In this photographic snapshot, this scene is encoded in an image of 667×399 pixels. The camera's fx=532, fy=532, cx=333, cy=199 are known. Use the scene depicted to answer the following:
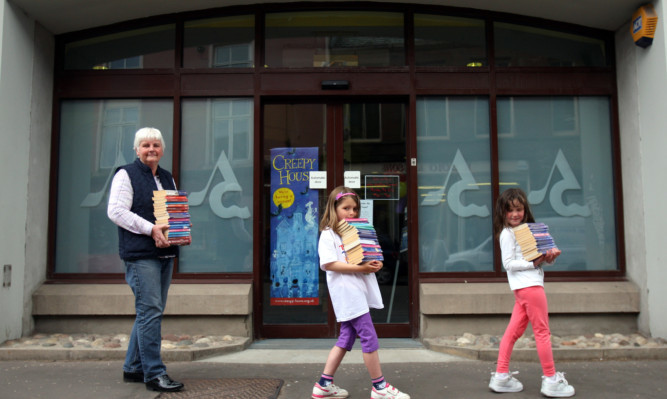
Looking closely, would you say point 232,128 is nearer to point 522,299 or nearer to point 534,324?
point 522,299

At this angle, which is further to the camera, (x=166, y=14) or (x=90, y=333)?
(x=166, y=14)

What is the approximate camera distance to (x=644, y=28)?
18.4 feet

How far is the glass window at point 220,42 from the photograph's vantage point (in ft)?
21.0

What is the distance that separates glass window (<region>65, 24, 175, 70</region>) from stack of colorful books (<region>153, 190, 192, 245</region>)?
2782 millimetres

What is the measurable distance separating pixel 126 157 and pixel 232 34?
196 centimetres

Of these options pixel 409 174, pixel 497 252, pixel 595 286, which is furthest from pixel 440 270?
pixel 595 286

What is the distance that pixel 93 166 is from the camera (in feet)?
20.8

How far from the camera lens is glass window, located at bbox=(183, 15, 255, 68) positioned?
6.41 m

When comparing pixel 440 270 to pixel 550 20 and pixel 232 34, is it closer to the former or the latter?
pixel 550 20

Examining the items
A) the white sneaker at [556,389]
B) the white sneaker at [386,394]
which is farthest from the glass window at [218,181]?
the white sneaker at [556,389]

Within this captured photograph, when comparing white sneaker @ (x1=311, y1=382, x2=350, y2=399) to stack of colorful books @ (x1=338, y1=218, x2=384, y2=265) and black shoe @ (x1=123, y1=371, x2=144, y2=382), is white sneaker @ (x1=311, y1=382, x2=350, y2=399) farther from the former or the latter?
black shoe @ (x1=123, y1=371, x2=144, y2=382)

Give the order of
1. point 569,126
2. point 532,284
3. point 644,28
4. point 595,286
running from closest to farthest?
1. point 532,284
2. point 644,28
3. point 595,286
4. point 569,126

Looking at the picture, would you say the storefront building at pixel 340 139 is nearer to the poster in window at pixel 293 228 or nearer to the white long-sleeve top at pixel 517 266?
the poster in window at pixel 293 228

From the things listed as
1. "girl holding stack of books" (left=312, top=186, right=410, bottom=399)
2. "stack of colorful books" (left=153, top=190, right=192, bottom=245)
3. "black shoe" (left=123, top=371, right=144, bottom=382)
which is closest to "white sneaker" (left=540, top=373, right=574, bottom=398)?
"girl holding stack of books" (left=312, top=186, right=410, bottom=399)
